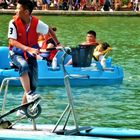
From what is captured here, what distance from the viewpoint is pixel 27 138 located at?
26.0 feet

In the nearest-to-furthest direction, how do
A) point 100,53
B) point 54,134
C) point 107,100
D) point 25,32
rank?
point 54,134 < point 25,32 < point 107,100 < point 100,53

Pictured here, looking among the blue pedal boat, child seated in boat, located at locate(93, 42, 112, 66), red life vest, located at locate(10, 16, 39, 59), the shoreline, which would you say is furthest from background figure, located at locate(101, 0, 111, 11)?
red life vest, located at locate(10, 16, 39, 59)

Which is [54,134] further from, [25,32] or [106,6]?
[106,6]

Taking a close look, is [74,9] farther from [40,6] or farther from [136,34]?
[136,34]

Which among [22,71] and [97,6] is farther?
[97,6]

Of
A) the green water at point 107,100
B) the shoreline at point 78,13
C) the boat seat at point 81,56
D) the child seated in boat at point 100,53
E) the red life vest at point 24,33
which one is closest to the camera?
the boat seat at point 81,56

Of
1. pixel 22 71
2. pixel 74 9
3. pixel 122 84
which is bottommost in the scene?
pixel 74 9

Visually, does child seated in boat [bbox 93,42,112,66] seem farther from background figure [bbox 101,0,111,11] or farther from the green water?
background figure [bbox 101,0,111,11]

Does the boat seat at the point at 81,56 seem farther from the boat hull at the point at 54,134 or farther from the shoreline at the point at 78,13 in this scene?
the shoreline at the point at 78,13

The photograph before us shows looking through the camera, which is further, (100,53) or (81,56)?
(100,53)

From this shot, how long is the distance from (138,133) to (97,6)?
37224mm

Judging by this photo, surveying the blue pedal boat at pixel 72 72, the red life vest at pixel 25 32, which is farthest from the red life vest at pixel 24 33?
the blue pedal boat at pixel 72 72

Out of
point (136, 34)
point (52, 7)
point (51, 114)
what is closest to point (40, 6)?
point (52, 7)

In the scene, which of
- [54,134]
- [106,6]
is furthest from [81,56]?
[106,6]
